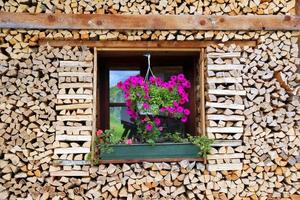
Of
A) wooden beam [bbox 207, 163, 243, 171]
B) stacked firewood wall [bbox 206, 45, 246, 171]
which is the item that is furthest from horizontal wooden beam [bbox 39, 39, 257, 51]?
wooden beam [bbox 207, 163, 243, 171]

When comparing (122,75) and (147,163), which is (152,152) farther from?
(122,75)

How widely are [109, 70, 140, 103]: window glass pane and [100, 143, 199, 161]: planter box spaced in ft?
3.54

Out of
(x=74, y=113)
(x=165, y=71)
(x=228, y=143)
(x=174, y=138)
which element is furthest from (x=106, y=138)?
(x=165, y=71)

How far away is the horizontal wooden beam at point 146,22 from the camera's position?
4.07 meters

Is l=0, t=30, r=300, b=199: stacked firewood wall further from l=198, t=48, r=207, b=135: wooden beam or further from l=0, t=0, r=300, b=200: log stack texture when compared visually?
l=198, t=48, r=207, b=135: wooden beam

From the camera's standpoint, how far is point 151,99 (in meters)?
4.26

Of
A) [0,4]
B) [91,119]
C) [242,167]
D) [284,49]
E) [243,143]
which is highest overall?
[0,4]

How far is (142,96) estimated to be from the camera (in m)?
4.27

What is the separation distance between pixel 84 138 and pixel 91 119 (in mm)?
211

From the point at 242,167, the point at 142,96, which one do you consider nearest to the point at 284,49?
the point at 242,167

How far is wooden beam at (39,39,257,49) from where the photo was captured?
4.17 meters

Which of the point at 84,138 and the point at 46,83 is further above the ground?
the point at 46,83

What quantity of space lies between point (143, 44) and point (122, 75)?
936 mm

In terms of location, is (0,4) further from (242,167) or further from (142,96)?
(242,167)
